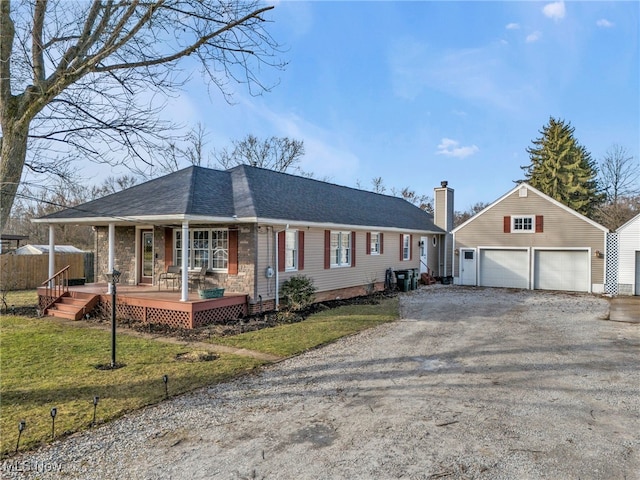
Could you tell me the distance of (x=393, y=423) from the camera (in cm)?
466

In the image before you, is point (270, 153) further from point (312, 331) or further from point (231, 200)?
point (312, 331)

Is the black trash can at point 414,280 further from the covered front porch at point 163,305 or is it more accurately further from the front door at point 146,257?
the front door at point 146,257

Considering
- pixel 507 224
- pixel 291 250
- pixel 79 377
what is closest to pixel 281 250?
pixel 291 250

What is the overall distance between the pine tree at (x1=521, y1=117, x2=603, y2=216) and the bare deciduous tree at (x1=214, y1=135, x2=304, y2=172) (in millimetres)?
21633

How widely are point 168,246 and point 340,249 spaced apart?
6.27 metres

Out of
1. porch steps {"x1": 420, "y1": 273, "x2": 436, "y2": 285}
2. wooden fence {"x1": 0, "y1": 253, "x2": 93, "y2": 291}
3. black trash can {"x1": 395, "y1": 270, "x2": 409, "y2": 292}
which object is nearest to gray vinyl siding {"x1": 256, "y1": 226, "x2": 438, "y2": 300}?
black trash can {"x1": 395, "y1": 270, "x2": 409, "y2": 292}

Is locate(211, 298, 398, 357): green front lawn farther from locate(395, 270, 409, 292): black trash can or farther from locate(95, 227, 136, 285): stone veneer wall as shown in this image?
locate(95, 227, 136, 285): stone veneer wall

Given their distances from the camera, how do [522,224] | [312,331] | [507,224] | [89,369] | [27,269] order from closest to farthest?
[89,369] → [312,331] → [27,269] → [522,224] → [507,224]

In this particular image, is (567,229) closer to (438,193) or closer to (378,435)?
(438,193)

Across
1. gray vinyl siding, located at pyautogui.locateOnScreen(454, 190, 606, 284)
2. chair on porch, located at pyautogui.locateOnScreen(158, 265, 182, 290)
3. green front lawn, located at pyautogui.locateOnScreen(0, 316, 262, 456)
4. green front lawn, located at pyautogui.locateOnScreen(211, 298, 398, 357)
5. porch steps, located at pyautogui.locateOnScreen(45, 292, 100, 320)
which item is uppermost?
gray vinyl siding, located at pyautogui.locateOnScreen(454, 190, 606, 284)

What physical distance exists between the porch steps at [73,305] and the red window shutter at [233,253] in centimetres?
387

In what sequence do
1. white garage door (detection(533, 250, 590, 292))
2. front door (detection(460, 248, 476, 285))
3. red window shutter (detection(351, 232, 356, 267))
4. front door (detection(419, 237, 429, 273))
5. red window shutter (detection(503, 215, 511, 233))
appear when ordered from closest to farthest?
red window shutter (detection(351, 232, 356, 267))
white garage door (detection(533, 250, 590, 292))
red window shutter (detection(503, 215, 511, 233))
front door (detection(460, 248, 476, 285))
front door (detection(419, 237, 429, 273))

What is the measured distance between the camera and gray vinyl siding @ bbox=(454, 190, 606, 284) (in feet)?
62.4

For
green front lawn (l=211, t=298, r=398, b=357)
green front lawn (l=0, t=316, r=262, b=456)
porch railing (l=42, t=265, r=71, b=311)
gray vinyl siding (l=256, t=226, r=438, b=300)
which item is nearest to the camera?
green front lawn (l=0, t=316, r=262, b=456)
